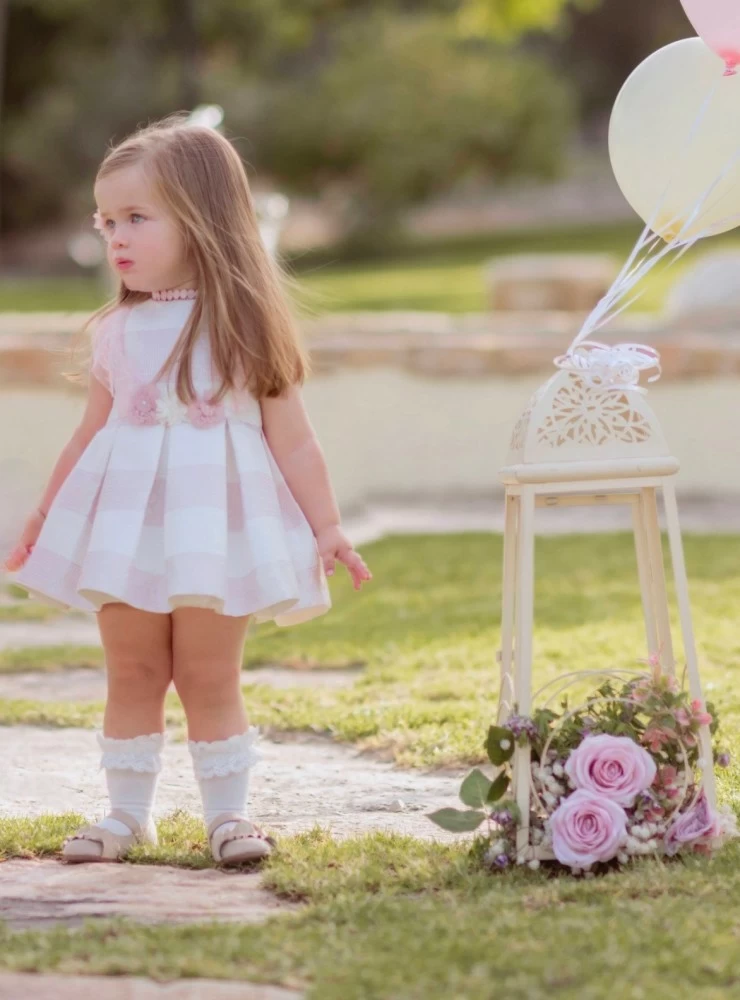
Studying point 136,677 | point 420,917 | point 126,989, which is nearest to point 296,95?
point 136,677

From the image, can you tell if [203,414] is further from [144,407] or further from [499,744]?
[499,744]

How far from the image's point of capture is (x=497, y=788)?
223 centimetres

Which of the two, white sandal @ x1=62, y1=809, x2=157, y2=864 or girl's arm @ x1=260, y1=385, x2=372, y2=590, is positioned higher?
girl's arm @ x1=260, y1=385, x2=372, y2=590

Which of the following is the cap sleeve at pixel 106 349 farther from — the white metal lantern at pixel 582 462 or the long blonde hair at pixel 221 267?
the white metal lantern at pixel 582 462

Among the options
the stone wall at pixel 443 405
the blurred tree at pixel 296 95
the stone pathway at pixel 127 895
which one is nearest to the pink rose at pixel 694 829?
the stone pathway at pixel 127 895

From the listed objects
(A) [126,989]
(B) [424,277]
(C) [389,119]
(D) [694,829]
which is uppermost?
(C) [389,119]

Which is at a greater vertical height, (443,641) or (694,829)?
(443,641)

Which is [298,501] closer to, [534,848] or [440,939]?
[534,848]

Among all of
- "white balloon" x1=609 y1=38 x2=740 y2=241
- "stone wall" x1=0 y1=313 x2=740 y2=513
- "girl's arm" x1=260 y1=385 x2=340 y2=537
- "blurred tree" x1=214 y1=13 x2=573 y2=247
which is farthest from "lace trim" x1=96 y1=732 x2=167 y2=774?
"blurred tree" x1=214 y1=13 x2=573 y2=247

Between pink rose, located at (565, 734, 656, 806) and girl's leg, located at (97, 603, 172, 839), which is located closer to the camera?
pink rose, located at (565, 734, 656, 806)

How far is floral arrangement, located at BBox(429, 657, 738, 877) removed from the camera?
2154 millimetres

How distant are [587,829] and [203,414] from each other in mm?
879

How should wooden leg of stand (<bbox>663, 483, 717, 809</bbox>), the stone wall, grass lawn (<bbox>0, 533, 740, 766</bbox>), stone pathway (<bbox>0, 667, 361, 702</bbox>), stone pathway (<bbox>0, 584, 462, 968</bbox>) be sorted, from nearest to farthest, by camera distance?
stone pathway (<bbox>0, 584, 462, 968</bbox>), wooden leg of stand (<bbox>663, 483, 717, 809</bbox>), grass lawn (<bbox>0, 533, 740, 766</bbox>), stone pathway (<bbox>0, 667, 361, 702</bbox>), the stone wall

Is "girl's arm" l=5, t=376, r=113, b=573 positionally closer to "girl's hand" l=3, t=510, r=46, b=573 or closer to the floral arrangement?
"girl's hand" l=3, t=510, r=46, b=573
